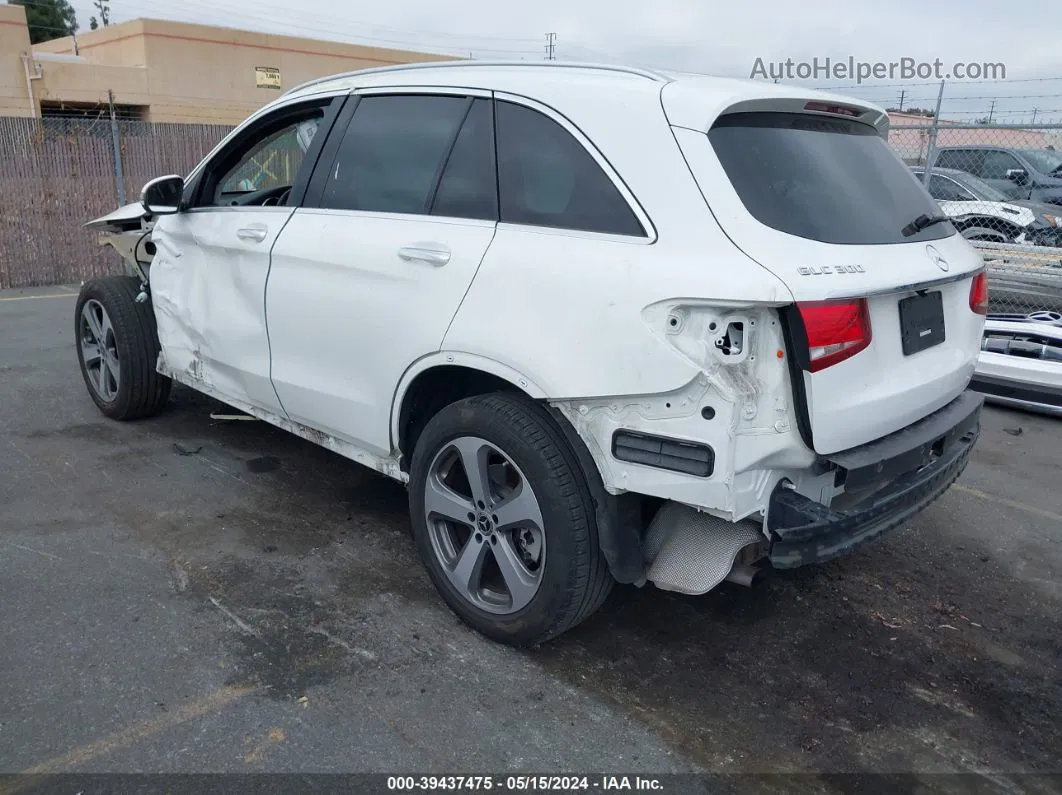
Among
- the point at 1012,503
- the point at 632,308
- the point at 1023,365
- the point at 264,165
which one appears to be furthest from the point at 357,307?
the point at 1023,365

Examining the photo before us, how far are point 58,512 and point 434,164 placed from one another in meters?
2.48

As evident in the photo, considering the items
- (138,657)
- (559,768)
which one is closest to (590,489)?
(559,768)

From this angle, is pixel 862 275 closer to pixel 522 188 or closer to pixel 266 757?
pixel 522 188

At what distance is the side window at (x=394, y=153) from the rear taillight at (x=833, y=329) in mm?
1514

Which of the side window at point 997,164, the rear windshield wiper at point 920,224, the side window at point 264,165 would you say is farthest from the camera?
the side window at point 997,164

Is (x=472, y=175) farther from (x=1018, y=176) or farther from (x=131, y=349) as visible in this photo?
(x=1018, y=176)

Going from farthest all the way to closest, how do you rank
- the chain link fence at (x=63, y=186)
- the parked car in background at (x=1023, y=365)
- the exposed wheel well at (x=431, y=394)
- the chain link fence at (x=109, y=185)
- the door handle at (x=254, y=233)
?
1. the chain link fence at (x=63, y=186)
2. the chain link fence at (x=109, y=185)
3. the parked car in background at (x=1023, y=365)
4. the door handle at (x=254, y=233)
5. the exposed wheel well at (x=431, y=394)

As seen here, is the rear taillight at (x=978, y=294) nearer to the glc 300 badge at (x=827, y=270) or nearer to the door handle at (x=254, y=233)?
the glc 300 badge at (x=827, y=270)

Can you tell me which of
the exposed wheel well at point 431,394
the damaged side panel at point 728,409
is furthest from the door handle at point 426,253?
the damaged side panel at point 728,409

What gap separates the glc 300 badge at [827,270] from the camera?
249 cm

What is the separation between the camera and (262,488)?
177 inches

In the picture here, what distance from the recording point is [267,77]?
95.0ft

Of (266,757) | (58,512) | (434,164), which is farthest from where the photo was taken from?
(58,512)

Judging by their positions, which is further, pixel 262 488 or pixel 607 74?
pixel 262 488
